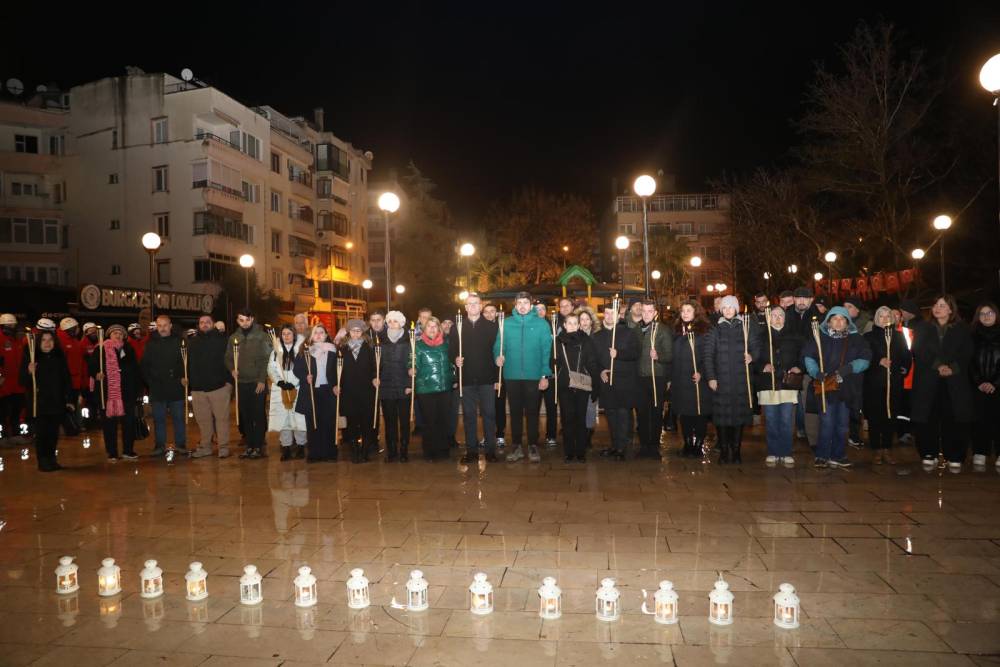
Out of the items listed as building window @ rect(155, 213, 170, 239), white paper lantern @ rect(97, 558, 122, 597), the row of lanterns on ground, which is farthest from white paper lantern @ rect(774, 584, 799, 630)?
building window @ rect(155, 213, 170, 239)

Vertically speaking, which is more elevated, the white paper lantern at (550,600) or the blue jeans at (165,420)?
the blue jeans at (165,420)

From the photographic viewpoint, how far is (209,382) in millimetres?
10281

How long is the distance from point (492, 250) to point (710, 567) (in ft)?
160

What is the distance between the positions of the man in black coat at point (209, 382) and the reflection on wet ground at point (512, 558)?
1258 millimetres

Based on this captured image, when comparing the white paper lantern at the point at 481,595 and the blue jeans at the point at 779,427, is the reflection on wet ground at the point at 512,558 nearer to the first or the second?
the white paper lantern at the point at 481,595

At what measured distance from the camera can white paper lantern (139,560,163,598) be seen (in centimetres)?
482

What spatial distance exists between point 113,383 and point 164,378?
664 mm

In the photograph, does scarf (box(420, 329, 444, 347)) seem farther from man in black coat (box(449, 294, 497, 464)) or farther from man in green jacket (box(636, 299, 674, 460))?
man in green jacket (box(636, 299, 674, 460))

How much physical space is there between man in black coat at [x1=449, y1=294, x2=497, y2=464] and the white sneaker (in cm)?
21

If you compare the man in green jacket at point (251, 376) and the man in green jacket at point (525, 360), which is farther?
the man in green jacket at point (251, 376)

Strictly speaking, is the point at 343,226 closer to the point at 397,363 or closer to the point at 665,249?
the point at 665,249

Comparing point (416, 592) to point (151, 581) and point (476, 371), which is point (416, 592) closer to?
point (151, 581)

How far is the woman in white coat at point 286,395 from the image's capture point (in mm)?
9945

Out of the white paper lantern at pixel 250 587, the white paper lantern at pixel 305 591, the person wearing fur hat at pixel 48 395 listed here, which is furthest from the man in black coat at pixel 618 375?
the person wearing fur hat at pixel 48 395
